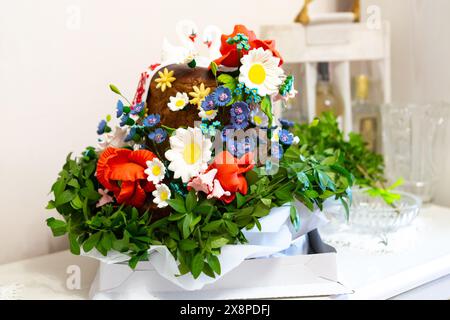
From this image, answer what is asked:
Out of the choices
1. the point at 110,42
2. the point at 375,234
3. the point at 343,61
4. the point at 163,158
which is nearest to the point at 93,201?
the point at 163,158

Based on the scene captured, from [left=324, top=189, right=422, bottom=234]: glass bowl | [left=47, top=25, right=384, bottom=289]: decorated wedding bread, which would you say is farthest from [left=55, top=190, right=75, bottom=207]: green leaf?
[left=324, top=189, right=422, bottom=234]: glass bowl

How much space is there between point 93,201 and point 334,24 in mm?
670

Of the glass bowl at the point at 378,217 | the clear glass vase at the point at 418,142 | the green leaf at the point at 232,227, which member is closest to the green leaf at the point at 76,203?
the green leaf at the point at 232,227

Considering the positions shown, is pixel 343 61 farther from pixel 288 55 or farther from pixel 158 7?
pixel 158 7

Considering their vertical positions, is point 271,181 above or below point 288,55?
below

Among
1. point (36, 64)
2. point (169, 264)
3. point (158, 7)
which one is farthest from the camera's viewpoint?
point (158, 7)

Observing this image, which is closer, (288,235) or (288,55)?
(288,235)

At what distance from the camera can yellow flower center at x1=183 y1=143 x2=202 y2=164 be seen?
0.66 meters

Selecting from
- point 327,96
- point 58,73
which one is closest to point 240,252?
point 58,73

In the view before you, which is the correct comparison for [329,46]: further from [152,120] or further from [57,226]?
[57,226]

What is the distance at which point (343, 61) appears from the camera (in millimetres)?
1111

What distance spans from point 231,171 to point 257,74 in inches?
5.2

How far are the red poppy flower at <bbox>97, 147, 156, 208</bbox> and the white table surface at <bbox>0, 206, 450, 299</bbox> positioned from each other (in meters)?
0.17
